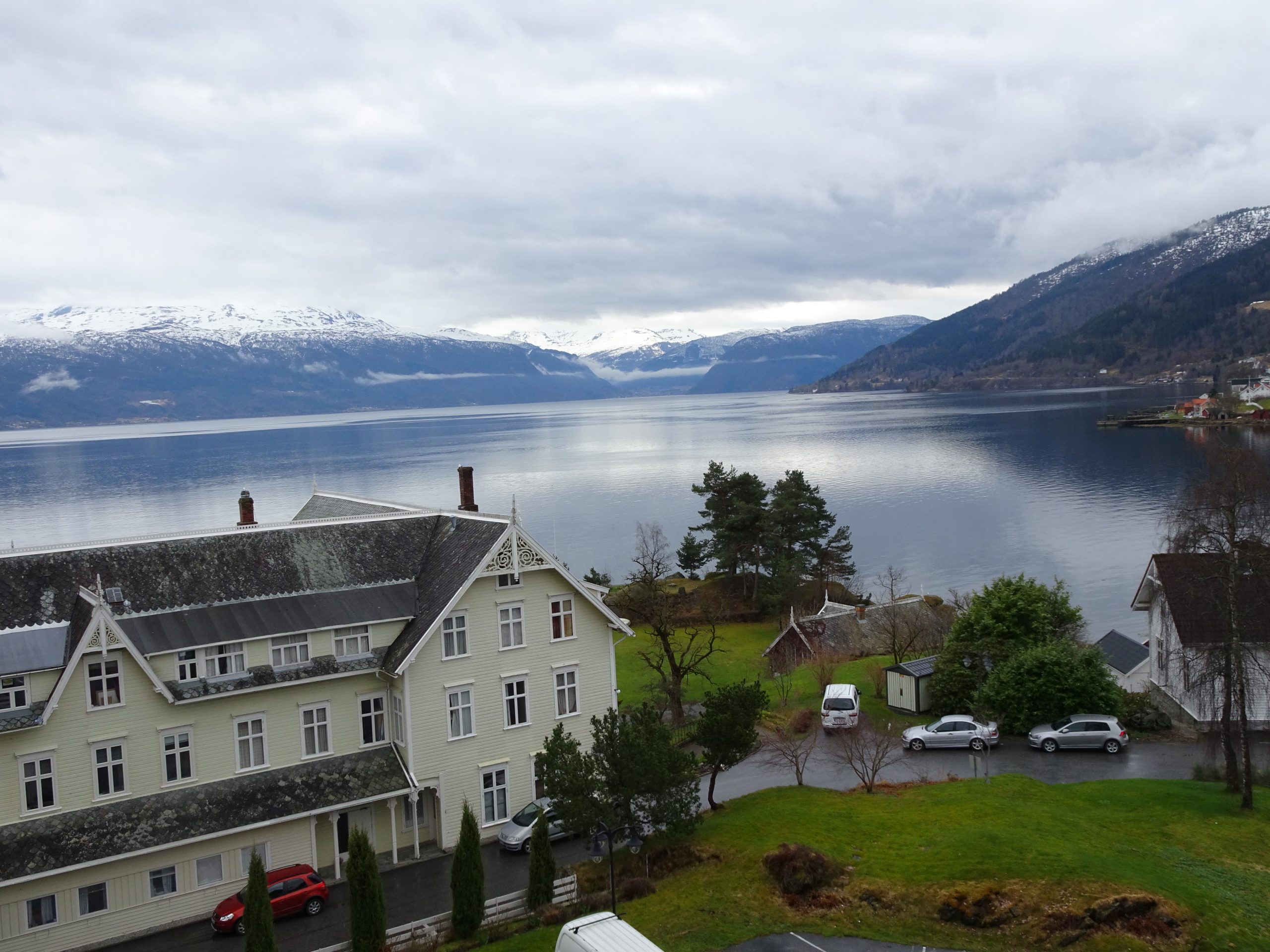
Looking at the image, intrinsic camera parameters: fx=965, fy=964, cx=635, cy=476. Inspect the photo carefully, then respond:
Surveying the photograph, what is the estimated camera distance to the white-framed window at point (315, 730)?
29344 millimetres

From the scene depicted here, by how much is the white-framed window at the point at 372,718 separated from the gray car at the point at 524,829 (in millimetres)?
4853

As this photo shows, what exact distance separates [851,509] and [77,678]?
103 meters

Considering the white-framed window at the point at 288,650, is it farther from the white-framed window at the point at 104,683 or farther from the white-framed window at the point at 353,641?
the white-framed window at the point at 104,683

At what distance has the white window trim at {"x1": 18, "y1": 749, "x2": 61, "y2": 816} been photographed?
25.0 metres

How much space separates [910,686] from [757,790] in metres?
12.5

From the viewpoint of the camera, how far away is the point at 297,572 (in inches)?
1246

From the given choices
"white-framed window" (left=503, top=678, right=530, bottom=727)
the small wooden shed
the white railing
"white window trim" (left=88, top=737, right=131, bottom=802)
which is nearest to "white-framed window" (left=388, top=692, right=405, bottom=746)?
"white-framed window" (left=503, top=678, right=530, bottom=727)

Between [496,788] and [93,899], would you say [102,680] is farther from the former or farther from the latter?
[496,788]

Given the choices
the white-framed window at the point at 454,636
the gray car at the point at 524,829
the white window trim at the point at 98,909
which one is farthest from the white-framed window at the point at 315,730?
A: the gray car at the point at 524,829

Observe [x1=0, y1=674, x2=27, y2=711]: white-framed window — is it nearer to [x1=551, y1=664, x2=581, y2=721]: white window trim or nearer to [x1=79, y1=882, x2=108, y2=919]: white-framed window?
[x1=79, y1=882, x2=108, y2=919]: white-framed window

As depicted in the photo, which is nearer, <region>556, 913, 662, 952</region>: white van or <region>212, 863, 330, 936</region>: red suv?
<region>556, 913, 662, 952</region>: white van

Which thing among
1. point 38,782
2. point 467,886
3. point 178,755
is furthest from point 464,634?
point 38,782

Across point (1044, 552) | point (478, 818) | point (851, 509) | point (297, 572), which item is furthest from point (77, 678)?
point (851, 509)

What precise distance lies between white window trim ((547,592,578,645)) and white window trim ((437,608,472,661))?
2844 millimetres
